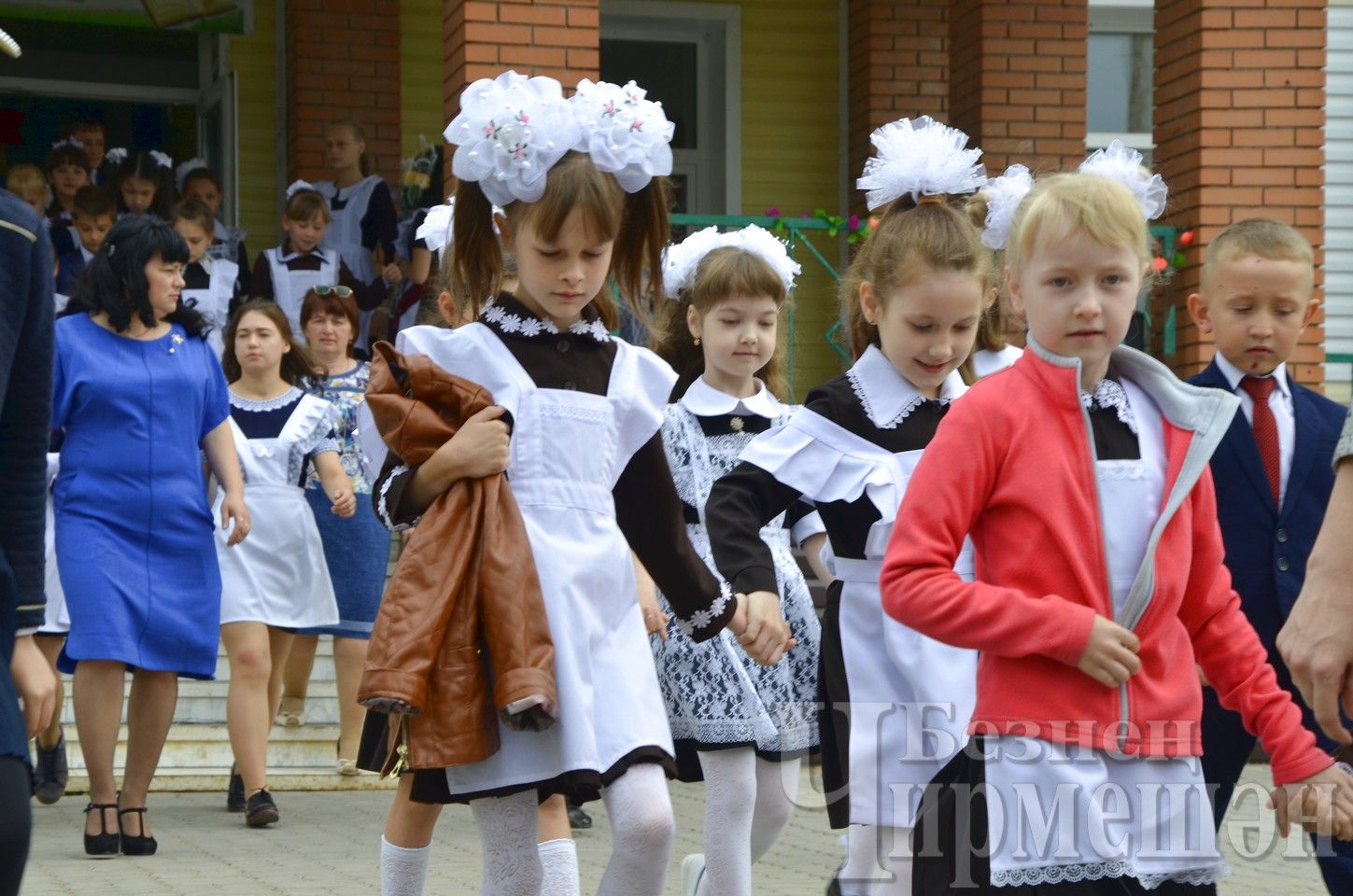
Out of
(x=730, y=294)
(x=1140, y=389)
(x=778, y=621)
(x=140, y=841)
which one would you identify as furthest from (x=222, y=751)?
(x=1140, y=389)

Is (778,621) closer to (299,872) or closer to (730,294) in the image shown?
(730,294)

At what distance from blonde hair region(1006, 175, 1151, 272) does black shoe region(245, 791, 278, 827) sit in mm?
5253

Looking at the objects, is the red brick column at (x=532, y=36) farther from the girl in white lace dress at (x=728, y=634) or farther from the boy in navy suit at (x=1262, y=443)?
the boy in navy suit at (x=1262, y=443)

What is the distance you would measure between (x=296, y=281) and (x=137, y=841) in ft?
15.0

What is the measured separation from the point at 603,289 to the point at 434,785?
117cm

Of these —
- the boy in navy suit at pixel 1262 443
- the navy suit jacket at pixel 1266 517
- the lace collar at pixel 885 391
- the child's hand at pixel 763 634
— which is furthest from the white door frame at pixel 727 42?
the child's hand at pixel 763 634

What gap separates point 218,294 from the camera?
11492mm

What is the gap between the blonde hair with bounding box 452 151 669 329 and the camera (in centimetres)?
429

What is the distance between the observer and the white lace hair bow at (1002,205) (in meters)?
4.71

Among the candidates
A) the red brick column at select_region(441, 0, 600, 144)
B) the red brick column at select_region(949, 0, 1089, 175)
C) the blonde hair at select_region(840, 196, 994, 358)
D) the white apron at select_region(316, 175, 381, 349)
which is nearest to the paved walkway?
the blonde hair at select_region(840, 196, 994, 358)

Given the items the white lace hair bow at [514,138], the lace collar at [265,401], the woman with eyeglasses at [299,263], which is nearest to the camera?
the white lace hair bow at [514,138]

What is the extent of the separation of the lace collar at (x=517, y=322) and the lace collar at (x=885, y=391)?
0.81 metres

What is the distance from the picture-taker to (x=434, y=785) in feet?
13.6

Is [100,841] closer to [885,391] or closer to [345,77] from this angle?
[885,391]
